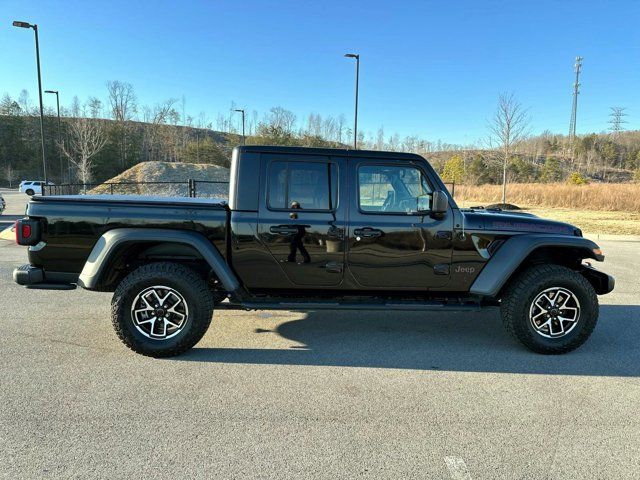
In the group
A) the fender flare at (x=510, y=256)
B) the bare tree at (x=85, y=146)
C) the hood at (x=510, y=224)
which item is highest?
the bare tree at (x=85, y=146)

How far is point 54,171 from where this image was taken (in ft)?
243

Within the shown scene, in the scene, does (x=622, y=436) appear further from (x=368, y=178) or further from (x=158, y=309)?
(x=158, y=309)

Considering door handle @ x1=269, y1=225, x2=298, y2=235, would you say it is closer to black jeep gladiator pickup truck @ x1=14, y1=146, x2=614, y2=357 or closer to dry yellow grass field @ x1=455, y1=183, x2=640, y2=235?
black jeep gladiator pickup truck @ x1=14, y1=146, x2=614, y2=357

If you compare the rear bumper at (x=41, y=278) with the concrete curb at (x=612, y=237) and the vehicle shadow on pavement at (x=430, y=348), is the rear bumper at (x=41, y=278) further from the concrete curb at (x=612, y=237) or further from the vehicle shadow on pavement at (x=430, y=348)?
the concrete curb at (x=612, y=237)

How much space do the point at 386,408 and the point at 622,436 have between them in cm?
155

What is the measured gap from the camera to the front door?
4.09m

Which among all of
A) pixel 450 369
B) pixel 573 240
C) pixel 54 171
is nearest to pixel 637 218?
pixel 573 240

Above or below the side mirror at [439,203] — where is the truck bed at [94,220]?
below

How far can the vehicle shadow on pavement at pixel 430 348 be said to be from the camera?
390cm

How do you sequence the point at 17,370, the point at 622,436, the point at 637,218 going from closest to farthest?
the point at 622,436, the point at 17,370, the point at 637,218

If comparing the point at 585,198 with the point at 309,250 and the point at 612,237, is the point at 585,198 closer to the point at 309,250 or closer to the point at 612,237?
the point at 612,237

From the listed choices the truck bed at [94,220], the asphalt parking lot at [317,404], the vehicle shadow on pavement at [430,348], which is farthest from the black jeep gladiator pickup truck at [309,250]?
the asphalt parking lot at [317,404]

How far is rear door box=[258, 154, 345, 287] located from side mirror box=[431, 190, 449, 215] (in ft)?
2.85

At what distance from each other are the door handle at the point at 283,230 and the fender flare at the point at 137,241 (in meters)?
0.57
